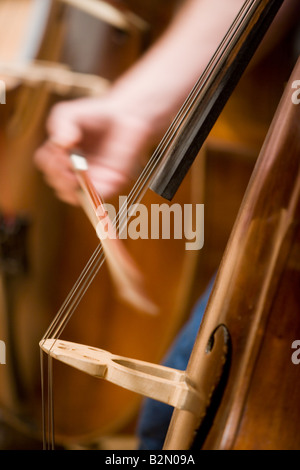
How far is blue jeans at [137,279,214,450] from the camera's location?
49 cm

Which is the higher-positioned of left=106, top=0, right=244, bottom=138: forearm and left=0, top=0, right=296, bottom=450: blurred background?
left=106, top=0, right=244, bottom=138: forearm

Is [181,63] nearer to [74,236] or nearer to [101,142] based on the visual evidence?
[101,142]

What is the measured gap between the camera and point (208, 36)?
0.53 meters

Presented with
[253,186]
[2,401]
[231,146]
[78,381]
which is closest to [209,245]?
[231,146]

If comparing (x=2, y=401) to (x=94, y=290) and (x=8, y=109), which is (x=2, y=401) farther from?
(x=8, y=109)

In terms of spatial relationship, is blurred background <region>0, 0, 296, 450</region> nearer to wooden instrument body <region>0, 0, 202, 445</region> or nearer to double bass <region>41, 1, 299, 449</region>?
wooden instrument body <region>0, 0, 202, 445</region>

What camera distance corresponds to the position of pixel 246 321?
11.1 inches

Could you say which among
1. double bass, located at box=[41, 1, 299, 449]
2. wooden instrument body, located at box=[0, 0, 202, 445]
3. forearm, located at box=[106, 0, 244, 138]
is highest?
forearm, located at box=[106, 0, 244, 138]

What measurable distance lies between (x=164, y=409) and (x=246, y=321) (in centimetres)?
24

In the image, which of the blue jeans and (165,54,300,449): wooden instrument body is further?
the blue jeans

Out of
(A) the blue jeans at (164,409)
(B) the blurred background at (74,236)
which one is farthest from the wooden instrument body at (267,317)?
(B) the blurred background at (74,236)

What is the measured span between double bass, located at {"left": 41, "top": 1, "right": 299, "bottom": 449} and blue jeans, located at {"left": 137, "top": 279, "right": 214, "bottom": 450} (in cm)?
18

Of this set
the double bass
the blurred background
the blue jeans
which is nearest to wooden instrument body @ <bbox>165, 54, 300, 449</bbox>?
the double bass
